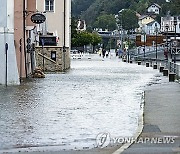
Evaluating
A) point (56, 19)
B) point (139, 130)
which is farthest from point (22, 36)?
point (139, 130)

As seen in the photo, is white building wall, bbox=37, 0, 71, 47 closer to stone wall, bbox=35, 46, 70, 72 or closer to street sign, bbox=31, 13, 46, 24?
stone wall, bbox=35, 46, 70, 72

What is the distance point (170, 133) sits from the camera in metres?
15.9

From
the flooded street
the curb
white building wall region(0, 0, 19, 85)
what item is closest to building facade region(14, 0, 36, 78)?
white building wall region(0, 0, 19, 85)

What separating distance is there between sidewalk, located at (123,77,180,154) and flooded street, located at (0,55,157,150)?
45cm

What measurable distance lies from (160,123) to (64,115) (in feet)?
11.2

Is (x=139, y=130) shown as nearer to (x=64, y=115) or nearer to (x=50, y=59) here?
(x=64, y=115)

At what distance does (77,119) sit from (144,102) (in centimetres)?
523

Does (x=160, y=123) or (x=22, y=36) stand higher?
(x=22, y=36)

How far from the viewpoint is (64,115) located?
19.9 meters

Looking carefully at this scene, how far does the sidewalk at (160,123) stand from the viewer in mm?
13590

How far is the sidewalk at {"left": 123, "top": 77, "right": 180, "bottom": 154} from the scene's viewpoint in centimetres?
1359

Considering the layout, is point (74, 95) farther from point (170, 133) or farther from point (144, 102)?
point (170, 133)

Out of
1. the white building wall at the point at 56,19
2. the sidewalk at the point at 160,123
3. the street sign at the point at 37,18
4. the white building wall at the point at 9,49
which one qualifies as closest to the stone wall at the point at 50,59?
the white building wall at the point at 56,19

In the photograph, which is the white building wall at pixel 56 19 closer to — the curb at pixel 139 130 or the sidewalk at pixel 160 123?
the sidewalk at pixel 160 123
